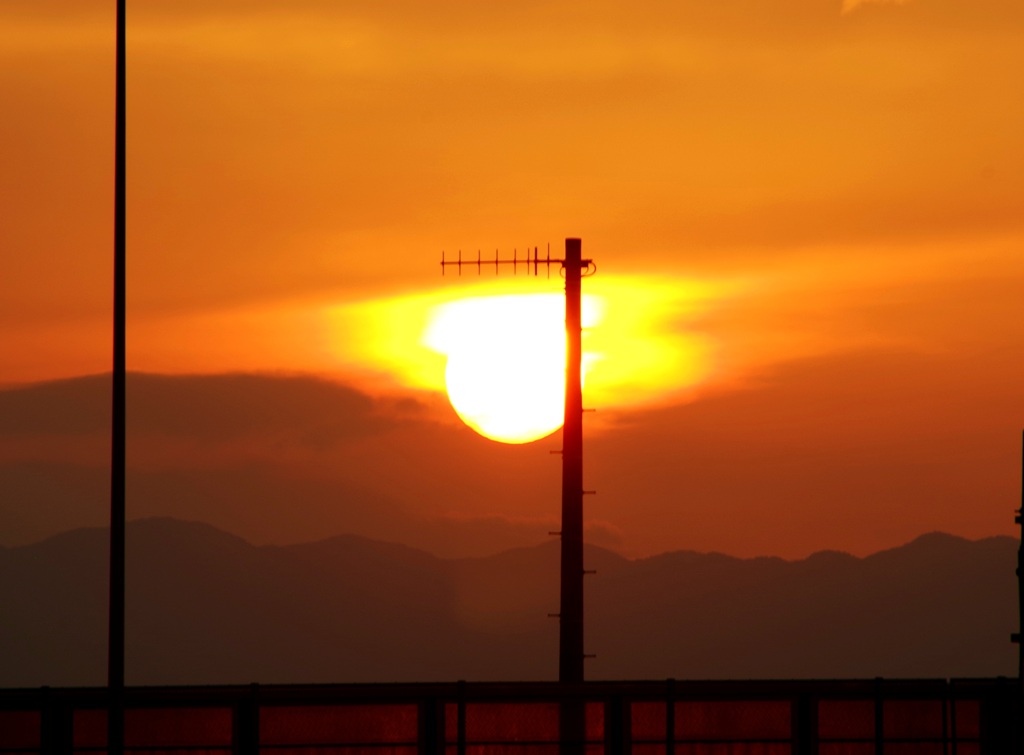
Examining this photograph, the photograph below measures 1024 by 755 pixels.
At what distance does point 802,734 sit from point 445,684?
14.2 ft

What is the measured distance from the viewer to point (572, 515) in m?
37.4

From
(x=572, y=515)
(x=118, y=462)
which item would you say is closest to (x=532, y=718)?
(x=118, y=462)

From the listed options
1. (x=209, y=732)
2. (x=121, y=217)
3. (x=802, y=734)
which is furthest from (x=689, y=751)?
(x=121, y=217)

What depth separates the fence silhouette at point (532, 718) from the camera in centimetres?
2073

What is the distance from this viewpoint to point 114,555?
19984 mm

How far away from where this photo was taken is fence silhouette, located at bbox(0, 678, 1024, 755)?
68.0 ft

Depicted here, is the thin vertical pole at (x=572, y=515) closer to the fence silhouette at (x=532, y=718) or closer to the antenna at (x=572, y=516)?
the antenna at (x=572, y=516)

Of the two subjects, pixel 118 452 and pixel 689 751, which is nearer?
pixel 118 452

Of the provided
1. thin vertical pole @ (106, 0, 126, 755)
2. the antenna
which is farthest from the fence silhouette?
the antenna

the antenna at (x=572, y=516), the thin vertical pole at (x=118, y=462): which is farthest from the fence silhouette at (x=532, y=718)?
the antenna at (x=572, y=516)

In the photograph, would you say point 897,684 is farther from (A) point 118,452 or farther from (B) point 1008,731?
(A) point 118,452

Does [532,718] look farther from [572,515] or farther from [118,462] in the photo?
[572,515]

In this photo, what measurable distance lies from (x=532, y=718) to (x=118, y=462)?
227 inches

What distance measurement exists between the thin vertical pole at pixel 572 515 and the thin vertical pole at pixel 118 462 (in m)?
17.3
